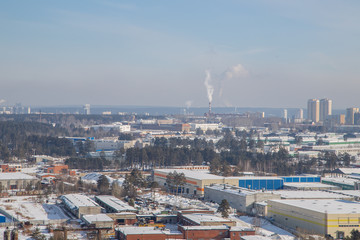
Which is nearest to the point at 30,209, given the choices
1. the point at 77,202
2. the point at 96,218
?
the point at 77,202

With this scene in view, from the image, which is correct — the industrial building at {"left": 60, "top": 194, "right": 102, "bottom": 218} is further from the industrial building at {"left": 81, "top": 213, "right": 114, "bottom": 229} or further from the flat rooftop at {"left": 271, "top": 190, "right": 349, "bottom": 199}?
the flat rooftop at {"left": 271, "top": 190, "right": 349, "bottom": 199}

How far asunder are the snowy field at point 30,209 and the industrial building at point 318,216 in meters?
4.29

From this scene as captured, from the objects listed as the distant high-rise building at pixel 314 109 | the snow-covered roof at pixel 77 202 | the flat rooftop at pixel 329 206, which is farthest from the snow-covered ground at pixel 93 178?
the distant high-rise building at pixel 314 109

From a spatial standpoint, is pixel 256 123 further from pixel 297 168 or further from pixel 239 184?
pixel 239 184

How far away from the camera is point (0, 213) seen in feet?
38.9

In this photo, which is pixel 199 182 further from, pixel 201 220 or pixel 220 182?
pixel 201 220

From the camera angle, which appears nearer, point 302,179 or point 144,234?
point 144,234

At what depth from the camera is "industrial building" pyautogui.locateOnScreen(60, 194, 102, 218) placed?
37.3 ft

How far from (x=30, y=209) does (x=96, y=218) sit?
2.55m

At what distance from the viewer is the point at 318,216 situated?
10.3 m

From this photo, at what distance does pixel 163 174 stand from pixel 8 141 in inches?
506

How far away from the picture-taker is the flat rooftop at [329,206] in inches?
412

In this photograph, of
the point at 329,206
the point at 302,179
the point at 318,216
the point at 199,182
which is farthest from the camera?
the point at 302,179

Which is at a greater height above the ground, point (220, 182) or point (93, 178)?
point (220, 182)
